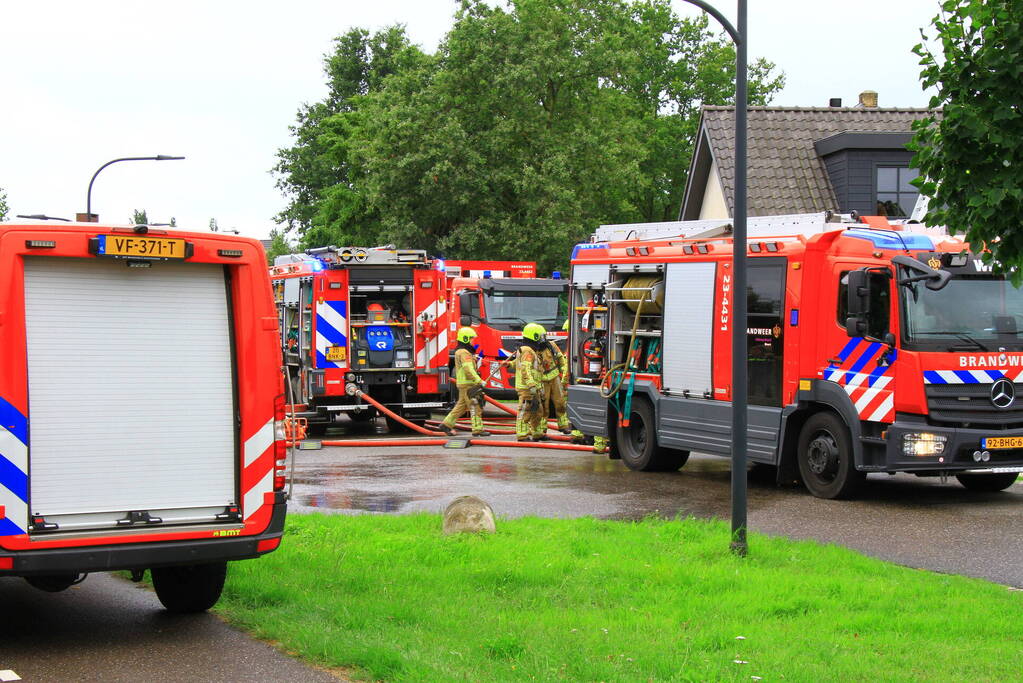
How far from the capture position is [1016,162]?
21.3 ft

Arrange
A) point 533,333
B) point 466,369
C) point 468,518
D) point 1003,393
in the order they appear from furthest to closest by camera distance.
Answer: point 466,369 < point 533,333 < point 1003,393 < point 468,518

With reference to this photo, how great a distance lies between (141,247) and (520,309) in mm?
20774

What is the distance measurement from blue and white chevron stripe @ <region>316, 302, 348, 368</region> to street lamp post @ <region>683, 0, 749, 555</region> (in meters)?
12.4

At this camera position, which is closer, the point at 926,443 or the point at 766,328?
the point at 926,443

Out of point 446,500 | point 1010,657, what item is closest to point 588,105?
point 446,500

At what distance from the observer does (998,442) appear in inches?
490

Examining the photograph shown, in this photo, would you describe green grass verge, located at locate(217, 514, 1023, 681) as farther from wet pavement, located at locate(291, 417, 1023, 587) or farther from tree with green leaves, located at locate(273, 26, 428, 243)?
tree with green leaves, located at locate(273, 26, 428, 243)

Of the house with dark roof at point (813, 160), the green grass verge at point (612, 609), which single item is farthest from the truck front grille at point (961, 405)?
the house with dark roof at point (813, 160)

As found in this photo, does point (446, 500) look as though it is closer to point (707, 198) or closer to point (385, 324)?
point (385, 324)

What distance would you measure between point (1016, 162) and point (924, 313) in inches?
248

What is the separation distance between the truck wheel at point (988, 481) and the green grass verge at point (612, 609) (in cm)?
499

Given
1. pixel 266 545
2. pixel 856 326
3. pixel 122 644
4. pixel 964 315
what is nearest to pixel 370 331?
pixel 856 326

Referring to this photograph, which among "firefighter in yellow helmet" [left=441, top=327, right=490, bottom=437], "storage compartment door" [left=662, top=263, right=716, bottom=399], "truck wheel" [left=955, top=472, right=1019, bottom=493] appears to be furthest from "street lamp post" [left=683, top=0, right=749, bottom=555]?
"firefighter in yellow helmet" [left=441, top=327, right=490, bottom=437]

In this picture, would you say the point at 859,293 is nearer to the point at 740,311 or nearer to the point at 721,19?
the point at 740,311
